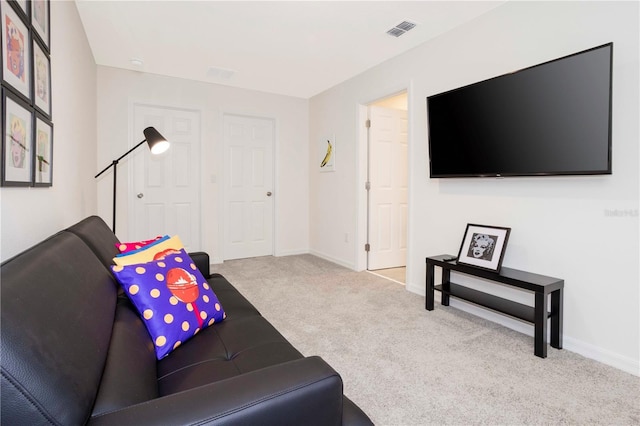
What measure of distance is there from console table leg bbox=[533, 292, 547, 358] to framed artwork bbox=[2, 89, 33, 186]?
268cm

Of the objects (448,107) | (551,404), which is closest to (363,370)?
(551,404)

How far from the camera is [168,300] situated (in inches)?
52.1

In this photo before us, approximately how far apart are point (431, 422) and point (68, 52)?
3.10 m

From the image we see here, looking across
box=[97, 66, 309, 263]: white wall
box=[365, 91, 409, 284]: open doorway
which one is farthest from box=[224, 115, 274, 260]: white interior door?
box=[365, 91, 409, 284]: open doorway

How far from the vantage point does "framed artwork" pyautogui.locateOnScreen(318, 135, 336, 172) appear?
180 inches

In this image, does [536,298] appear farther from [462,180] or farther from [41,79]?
[41,79]

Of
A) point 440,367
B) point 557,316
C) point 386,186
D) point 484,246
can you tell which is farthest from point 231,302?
point 386,186

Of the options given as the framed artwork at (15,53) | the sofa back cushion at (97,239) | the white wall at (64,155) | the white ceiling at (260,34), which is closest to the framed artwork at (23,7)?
the framed artwork at (15,53)

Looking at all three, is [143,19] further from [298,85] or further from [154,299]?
[154,299]

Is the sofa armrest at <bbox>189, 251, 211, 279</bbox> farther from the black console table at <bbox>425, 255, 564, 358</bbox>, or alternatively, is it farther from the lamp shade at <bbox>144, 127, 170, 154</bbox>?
the black console table at <bbox>425, 255, 564, 358</bbox>

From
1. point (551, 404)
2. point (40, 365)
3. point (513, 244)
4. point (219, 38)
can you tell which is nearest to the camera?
point (40, 365)

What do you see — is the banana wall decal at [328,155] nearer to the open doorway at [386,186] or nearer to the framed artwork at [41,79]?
the open doorway at [386,186]

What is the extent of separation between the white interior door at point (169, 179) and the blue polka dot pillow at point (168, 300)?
3.08 m

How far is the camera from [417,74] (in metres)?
3.21
